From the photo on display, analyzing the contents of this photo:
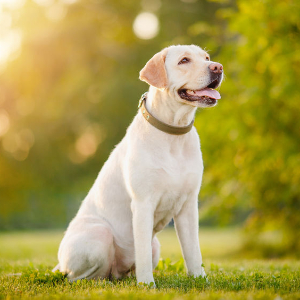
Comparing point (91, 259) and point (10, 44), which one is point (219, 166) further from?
point (10, 44)

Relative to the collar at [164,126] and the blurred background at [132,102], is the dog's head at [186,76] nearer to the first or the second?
the collar at [164,126]

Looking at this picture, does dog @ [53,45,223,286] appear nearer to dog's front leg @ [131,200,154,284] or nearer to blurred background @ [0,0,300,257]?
dog's front leg @ [131,200,154,284]

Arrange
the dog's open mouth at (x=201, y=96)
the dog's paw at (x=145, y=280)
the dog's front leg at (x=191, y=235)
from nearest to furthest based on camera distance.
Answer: the dog's paw at (x=145, y=280) → the dog's open mouth at (x=201, y=96) → the dog's front leg at (x=191, y=235)

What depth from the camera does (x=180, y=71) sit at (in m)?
3.95

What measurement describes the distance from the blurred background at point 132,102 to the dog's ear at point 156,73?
3.84 ft

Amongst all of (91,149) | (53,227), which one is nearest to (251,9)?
(91,149)

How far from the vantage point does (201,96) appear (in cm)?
389

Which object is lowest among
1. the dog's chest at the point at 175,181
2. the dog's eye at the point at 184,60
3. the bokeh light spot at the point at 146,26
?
the dog's chest at the point at 175,181

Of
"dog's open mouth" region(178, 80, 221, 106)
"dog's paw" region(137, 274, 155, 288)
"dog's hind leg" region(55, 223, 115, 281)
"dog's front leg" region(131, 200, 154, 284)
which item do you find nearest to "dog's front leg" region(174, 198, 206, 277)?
"dog's front leg" region(131, 200, 154, 284)

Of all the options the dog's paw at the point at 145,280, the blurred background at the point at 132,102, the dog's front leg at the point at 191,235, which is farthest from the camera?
the blurred background at the point at 132,102

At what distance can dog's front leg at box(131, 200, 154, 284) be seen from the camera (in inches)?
149

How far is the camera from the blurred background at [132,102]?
7.69m

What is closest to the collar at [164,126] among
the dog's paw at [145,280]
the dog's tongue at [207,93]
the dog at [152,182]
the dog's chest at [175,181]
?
the dog at [152,182]

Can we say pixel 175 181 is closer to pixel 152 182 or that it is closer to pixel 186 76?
pixel 152 182
